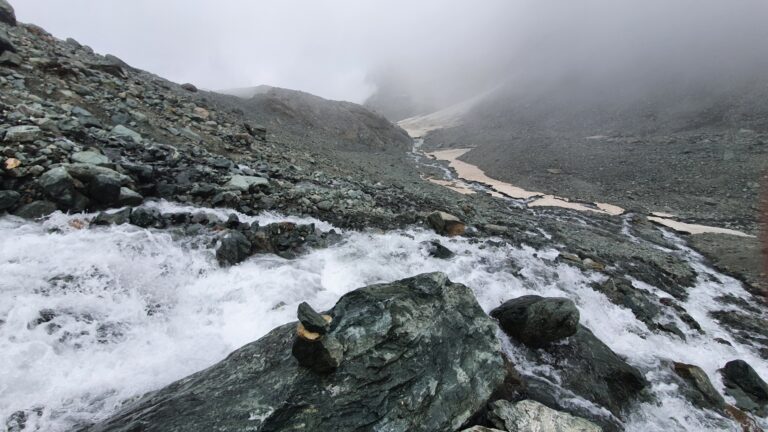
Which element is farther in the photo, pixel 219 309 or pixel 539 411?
pixel 219 309

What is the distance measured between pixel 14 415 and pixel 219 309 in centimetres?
273

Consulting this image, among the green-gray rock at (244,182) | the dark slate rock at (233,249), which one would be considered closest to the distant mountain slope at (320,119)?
the green-gray rock at (244,182)

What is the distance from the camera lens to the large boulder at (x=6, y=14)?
14734 millimetres

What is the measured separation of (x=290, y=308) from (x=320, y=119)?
36.9 metres

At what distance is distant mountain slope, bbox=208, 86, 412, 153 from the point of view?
3278cm

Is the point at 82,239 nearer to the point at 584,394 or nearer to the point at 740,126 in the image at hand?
the point at 584,394

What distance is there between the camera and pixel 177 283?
21.0ft

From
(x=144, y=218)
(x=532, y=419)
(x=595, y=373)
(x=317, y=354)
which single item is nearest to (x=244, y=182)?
(x=144, y=218)

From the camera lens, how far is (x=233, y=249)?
734cm

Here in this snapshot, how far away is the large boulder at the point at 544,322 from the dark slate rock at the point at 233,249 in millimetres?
5750

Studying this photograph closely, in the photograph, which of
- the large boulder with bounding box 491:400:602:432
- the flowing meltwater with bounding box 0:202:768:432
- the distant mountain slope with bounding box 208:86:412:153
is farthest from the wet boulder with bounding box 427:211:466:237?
the distant mountain slope with bounding box 208:86:412:153

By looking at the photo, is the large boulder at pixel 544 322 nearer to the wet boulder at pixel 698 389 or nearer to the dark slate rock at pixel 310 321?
the wet boulder at pixel 698 389

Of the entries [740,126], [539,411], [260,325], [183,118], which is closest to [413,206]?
[260,325]

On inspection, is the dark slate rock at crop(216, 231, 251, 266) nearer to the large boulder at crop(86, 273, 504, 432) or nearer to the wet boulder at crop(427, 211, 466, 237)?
the large boulder at crop(86, 273, 504, 432)
